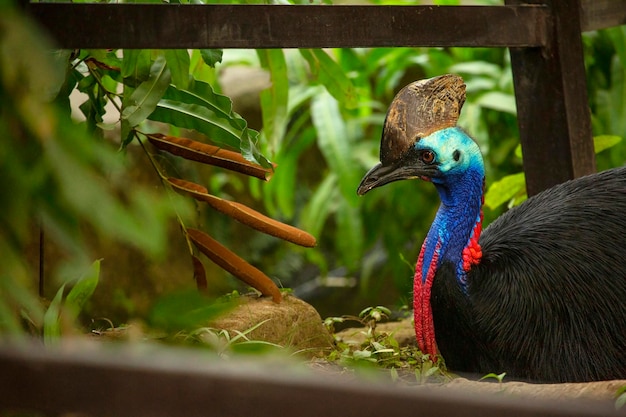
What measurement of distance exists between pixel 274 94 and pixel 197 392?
2.45m

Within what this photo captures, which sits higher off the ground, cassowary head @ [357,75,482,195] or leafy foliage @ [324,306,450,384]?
cassowary head @ [357,75,482,195]

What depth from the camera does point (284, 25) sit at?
209cm

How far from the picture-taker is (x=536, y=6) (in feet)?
8.38

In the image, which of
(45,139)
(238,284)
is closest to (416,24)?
(45,139)

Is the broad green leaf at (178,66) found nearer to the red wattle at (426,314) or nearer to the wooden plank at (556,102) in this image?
the red wattle at (426,314)

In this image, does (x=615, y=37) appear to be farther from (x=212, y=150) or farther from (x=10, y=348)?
(x=10, y=348)

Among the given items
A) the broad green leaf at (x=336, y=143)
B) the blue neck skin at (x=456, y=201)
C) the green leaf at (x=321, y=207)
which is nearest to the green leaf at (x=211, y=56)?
the blue neck skin at (x=456, y=201)

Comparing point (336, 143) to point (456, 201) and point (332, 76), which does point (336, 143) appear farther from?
point (456, 201)

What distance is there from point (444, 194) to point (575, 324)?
0.47 meters

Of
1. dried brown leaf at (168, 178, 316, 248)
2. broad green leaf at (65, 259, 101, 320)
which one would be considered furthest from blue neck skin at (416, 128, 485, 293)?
broad green leaf at (65, 259, 101, 320)

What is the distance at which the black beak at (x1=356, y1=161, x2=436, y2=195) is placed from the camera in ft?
7.41

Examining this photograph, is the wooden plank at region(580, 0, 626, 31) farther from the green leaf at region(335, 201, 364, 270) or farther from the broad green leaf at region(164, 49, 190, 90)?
the green leaf at region(335, 201, 364, 270)

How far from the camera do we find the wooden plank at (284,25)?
179 centimetres

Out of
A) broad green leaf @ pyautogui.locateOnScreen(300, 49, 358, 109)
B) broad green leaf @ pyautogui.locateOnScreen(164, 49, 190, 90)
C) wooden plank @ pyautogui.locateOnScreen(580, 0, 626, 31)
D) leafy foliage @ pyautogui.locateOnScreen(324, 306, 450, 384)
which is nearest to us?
leafy foliage @ pyautogui.locateOnScreen(324, 306, 450, 384)
